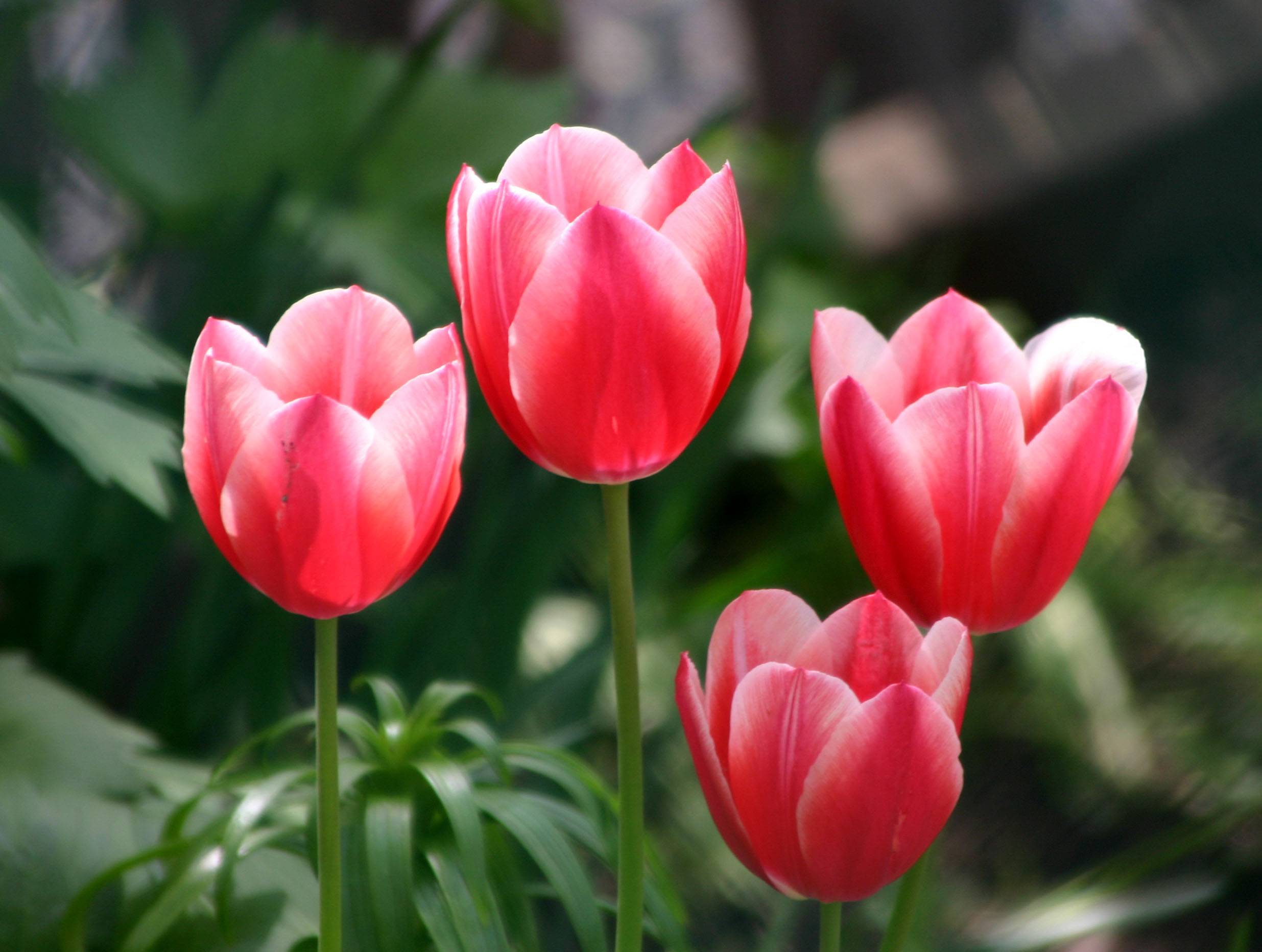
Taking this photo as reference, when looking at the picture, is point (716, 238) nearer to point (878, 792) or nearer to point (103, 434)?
point (878, 792)

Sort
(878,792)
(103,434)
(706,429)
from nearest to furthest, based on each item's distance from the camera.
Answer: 1. (878,792)
2. (103,434)
3. (706,429)

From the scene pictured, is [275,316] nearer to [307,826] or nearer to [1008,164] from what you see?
[307,826]

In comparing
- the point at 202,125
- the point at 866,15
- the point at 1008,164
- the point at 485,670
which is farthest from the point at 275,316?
the point at 866,15

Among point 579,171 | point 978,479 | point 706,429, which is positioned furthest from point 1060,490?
point 706,429

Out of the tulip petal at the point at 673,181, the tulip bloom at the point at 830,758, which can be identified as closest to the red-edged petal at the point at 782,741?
the tulip bloom at the point at 830,758

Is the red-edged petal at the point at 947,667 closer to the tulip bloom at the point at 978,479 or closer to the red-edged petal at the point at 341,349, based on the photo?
the tulip bloom at the point at 978,479
